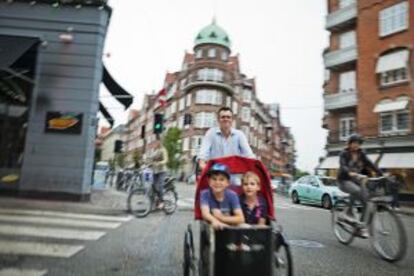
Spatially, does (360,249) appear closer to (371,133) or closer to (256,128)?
(371,133)

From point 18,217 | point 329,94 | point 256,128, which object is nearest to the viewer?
point 18,217

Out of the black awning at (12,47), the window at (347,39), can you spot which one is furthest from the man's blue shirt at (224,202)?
the window at (347,39)

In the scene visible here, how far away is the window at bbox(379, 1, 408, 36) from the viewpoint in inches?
980

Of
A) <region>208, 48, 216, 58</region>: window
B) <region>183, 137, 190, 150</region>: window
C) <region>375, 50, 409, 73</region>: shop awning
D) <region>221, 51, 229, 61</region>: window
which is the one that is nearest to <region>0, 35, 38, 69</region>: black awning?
<region>375, 50, 409, 73</region>: shop awning

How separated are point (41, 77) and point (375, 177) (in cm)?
971

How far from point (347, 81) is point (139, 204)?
930 inches

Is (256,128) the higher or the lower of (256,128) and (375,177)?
the higher

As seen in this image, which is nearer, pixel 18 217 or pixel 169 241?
pixel 169 241

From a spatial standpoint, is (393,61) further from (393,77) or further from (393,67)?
(393,77)

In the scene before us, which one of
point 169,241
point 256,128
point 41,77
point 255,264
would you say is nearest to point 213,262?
point 255,264

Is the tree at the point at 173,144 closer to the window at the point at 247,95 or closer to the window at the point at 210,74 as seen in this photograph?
the window at the point at 210,74

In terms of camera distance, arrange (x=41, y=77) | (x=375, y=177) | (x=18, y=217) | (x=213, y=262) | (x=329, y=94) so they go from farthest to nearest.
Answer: (x=329, y=94), (x=41, y=77), (x=18, y=217), (x=375, y=177), (x=213, y=262)

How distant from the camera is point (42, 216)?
805 cm

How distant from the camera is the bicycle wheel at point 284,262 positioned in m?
3.21
